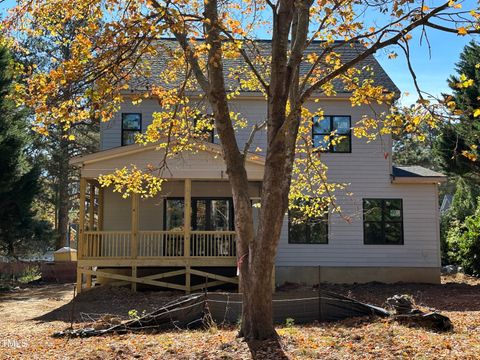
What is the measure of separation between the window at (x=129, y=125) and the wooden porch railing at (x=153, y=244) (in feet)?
11.0

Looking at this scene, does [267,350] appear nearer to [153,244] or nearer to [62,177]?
[153,244]

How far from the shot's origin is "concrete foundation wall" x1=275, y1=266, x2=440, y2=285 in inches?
694

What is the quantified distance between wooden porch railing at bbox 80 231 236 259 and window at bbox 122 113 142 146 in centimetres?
336

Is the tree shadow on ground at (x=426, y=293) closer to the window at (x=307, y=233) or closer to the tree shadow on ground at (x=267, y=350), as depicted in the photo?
the window at (x=307, y=233)

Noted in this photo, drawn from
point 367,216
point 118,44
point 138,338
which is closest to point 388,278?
point 367,216

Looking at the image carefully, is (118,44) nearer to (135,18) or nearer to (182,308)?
(135,18)

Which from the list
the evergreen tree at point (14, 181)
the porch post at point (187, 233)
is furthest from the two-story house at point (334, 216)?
the evergreen tree at point (14, 181)

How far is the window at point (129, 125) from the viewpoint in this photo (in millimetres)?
18094

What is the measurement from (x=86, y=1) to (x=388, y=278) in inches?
538

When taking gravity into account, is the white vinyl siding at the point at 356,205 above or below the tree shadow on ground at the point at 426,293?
above

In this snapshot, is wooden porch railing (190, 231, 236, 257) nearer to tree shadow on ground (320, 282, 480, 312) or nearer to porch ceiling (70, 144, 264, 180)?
porch ceiling (70, 144, 264, 180)

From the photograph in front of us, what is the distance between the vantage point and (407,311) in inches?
344

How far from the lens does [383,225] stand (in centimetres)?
1814

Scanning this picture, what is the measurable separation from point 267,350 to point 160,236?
9464 millimetres
